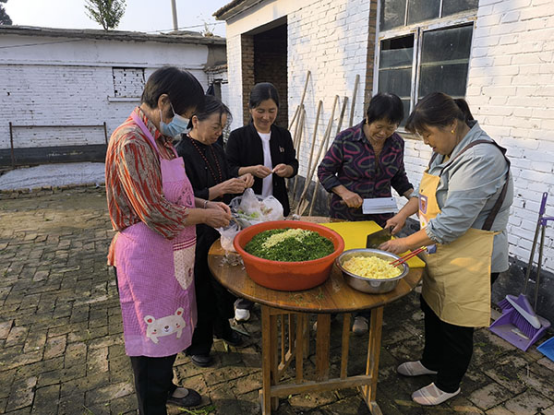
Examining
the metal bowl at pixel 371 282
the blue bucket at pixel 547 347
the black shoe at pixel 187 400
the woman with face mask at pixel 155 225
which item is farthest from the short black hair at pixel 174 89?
the blue bucket at pixel 547 347

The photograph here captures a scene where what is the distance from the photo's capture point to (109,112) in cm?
1217

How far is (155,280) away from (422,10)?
4.36 meters

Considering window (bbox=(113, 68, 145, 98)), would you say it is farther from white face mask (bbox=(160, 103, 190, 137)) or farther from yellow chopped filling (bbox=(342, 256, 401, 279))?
yellow chopped filling (bbox=(342, 256, 401, 279))

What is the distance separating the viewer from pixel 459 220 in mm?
1841

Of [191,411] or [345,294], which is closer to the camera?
[345,294]

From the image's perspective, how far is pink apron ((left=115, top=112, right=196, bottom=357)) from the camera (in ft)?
6.02

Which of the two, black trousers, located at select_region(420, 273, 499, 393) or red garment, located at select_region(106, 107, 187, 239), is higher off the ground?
red garment, located at select_region(106, 107, 187, 239)

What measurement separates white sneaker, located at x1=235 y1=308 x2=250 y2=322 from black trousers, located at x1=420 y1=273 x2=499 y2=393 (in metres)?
1.59

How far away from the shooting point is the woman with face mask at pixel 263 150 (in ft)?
10.1

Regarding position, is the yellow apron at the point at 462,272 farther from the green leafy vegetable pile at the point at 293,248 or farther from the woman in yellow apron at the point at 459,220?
the green leafy vegetable pile at the point at 293,248

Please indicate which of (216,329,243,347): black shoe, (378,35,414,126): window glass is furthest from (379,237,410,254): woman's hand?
(378,35,414,126): window glass

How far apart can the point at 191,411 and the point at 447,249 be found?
6.43ft

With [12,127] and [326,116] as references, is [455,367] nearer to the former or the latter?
[326,116]

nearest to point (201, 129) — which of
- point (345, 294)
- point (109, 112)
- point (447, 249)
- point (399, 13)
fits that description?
point (345, 294)
